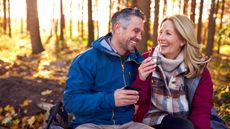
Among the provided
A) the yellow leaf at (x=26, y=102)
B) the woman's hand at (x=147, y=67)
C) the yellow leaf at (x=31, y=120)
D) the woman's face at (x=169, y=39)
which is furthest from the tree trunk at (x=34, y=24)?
the woman's hand at (x=147, y=67)

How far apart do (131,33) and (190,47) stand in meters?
0.79

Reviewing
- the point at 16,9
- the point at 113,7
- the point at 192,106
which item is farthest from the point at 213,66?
the point at 16,9

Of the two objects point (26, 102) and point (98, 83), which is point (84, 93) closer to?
point (98, 83)

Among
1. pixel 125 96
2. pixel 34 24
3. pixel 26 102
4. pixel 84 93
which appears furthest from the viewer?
pixel 34 24

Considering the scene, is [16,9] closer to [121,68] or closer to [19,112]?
[19,112]

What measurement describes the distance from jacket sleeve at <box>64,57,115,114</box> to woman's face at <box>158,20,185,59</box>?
90 centimetres

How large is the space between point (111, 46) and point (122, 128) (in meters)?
0.92

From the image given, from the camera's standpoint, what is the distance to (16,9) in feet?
129

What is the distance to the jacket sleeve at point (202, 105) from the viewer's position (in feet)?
12.6

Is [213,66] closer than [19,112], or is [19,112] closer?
[19,112]

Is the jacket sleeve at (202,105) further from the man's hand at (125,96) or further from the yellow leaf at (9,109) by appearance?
the yellow leaf at (9,109)

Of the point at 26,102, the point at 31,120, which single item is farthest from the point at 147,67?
the point at 26,102

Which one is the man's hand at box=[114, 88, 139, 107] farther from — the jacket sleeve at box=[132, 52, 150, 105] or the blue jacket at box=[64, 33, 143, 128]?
the jacket sleeve at box=[132, 52, 150, 105]

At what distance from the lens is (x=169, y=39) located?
151 inches
